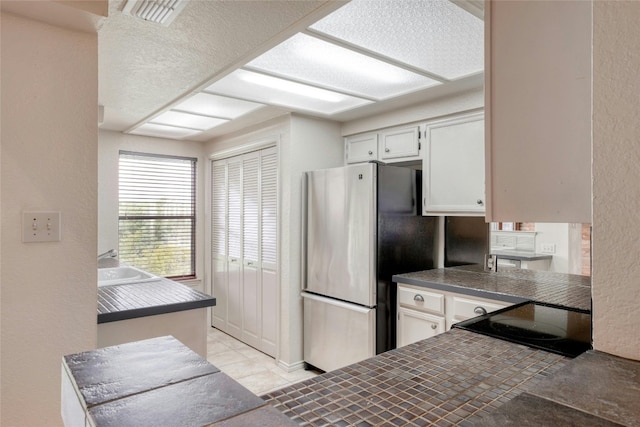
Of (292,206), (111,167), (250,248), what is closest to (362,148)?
(292,206)

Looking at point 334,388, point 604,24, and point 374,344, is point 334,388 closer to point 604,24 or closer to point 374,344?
point 604,24

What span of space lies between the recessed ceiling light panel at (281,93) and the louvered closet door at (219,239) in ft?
5.40

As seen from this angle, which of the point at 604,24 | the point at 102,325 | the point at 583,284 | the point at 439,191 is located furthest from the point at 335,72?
the point at 583,284

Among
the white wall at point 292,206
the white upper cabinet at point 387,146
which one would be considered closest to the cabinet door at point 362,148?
the white upper cabinet at point 387,146

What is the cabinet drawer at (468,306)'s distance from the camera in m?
2.23

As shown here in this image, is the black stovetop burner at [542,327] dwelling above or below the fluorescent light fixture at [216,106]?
below

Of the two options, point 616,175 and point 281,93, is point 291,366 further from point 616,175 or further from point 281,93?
point 616,175

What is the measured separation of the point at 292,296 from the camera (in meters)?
3.33

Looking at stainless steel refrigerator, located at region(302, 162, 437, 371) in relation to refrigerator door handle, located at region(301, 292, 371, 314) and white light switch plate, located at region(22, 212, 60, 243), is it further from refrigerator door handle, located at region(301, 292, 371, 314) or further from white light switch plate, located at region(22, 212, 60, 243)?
white light switch plate, located at region(22, 212, 60, 243)

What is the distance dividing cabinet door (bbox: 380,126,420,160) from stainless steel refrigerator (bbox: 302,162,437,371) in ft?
0.53

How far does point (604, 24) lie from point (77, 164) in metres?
1.73

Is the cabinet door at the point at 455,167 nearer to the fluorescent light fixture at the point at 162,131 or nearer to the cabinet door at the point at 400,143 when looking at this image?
the cabinet door at the point at 400,143

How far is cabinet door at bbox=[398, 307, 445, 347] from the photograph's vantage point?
2514 mm

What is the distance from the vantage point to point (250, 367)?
11.0 ft
